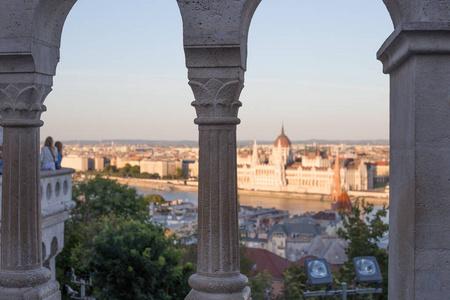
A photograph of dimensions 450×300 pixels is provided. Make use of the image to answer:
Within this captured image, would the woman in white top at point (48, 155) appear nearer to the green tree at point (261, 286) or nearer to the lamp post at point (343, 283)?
the lamp post at point (343, 283)

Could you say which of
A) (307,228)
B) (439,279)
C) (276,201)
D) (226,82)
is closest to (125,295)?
(226,82)

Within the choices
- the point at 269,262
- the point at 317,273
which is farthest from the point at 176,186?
the point at 317,273

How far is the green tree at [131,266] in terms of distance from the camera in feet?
22.9

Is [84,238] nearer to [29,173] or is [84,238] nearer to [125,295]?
[125,295]

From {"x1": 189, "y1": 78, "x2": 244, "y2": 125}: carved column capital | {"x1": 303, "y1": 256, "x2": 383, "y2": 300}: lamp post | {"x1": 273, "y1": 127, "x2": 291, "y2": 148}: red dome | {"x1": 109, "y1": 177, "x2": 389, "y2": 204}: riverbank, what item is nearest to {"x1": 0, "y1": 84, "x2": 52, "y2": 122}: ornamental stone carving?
{"x1": 189, "y1": 78, "x2": 244, "y2": 125}: carved column capital

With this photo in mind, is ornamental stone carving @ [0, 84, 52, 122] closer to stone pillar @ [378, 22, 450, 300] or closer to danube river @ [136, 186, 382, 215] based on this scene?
stone pillar @ [378, 22, 450, 300]

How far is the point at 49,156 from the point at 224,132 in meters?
3.42

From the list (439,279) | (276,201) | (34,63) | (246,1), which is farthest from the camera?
(276,201)

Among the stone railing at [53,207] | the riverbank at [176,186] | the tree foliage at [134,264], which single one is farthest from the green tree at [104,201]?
the riverbank at [176,186]

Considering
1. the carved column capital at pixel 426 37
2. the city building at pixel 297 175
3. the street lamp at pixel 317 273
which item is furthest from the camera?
the city building at pixel 297 175

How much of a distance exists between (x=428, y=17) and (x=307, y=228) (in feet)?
125

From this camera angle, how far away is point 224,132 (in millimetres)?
2549

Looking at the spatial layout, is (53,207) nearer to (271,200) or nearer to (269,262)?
(269,262)

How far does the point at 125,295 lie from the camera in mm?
6984
